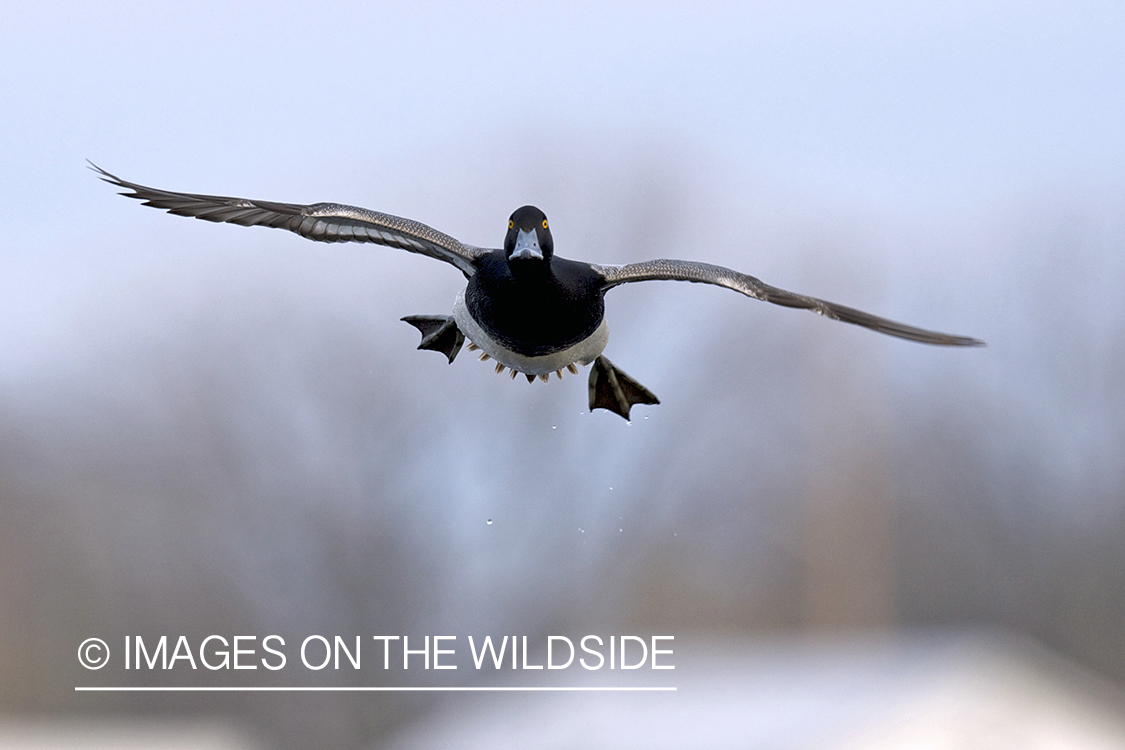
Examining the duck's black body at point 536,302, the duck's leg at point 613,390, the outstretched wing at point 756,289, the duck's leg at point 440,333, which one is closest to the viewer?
the outstretched wing at point 756,289

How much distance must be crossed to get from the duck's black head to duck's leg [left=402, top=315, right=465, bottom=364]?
4.78 feet

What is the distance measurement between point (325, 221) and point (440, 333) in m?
1.08

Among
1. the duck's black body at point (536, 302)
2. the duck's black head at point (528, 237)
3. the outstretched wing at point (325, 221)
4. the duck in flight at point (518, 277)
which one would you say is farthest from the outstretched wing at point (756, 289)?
the outstretched wing at point (325, 221)

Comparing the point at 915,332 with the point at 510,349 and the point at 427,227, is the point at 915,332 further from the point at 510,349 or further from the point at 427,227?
the point at 427,227

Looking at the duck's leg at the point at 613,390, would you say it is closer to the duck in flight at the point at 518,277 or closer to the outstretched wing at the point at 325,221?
the duck in flight at the point at 518,277

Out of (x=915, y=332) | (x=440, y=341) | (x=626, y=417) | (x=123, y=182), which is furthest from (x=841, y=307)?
(x=123, y=182)

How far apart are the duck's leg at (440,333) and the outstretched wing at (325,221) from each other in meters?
0.61

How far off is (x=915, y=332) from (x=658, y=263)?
4.55 ft

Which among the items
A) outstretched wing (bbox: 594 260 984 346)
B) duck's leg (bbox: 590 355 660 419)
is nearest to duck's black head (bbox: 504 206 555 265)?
outstretched wing (bbox: 594 260 984 346)

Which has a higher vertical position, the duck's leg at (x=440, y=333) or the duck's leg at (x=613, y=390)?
the duck's leg at (x=440, y=333)

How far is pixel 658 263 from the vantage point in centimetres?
457

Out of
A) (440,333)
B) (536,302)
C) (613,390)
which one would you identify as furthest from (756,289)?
(440,333)

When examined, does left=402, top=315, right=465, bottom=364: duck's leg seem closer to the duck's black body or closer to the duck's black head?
the duck's black body

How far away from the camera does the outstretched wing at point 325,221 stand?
435cm
